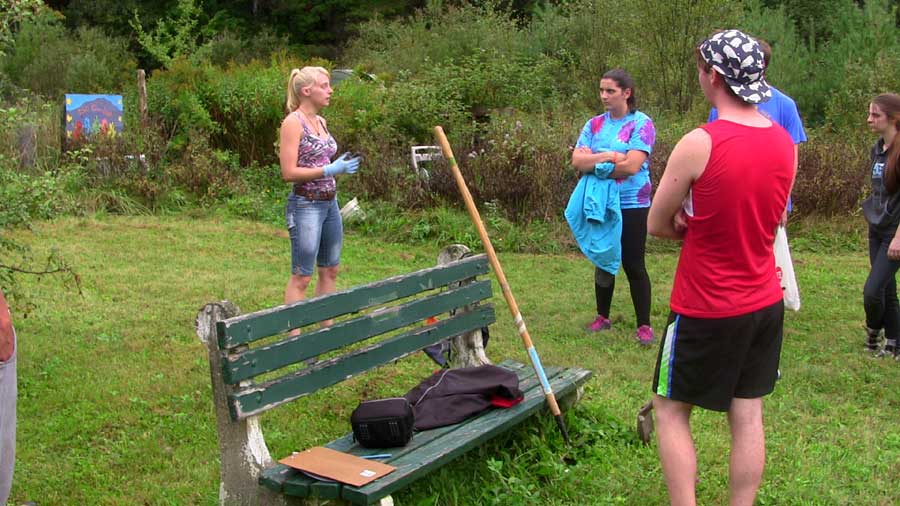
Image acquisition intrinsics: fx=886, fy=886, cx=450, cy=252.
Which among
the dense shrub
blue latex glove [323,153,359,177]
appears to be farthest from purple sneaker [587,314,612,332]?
the dense shrub

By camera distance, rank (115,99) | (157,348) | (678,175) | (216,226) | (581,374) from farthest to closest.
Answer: (115,99), (216,226), (157,348), (581,374), (678,175)

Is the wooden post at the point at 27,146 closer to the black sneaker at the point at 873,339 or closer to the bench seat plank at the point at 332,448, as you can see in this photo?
the bench seat plank at the point at 332,448

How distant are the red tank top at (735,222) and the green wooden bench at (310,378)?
1.16 m

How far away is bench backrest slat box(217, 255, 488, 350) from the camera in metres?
3.21

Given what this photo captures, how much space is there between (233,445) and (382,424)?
0.58 m

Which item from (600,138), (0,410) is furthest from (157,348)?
(600,138)

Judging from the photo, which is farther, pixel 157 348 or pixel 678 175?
pixel 157 348

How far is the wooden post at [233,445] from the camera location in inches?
128

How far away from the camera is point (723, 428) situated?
4754 millimetres

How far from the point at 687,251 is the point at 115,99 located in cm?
1161

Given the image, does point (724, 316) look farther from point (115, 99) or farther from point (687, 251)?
point (115, 99)

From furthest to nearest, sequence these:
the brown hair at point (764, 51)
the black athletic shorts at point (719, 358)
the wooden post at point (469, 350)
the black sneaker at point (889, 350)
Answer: the black sneaker at point (889, 350) → the wooden post at point (469, 350) → the brown hair at point (764, 51) → the black athletic shorts at point (719, 358)

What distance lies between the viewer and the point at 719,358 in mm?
3127

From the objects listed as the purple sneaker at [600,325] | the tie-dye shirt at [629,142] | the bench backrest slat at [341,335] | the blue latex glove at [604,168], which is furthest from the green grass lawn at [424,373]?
the blue latex glove at [604,168]
